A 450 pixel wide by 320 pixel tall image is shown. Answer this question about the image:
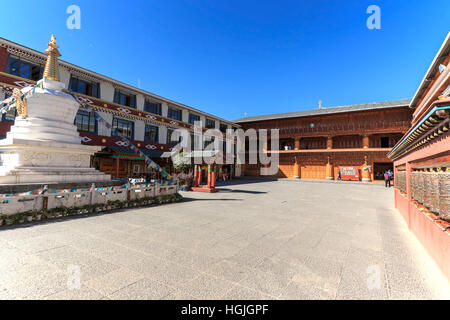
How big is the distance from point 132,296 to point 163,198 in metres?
7.70

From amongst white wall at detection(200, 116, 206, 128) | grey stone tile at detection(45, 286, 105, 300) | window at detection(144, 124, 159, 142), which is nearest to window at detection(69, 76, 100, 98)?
window at detection(144, 124, 159, 142)

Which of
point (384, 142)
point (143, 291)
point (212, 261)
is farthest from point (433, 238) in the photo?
point (384, 142)

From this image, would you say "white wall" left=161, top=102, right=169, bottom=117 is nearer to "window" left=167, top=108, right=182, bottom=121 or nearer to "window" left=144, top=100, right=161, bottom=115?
"window" left=144, top=100, right=161, bottom=115

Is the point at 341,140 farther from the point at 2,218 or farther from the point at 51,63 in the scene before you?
the point at 2,218

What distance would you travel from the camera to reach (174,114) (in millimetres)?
26156

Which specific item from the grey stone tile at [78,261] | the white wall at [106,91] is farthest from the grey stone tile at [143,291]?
the white wall at [106,91]

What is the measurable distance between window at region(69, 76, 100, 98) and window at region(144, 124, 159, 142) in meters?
5.64

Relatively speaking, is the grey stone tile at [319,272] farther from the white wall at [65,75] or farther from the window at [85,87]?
the window at [85,87]

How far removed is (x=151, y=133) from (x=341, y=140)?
27124 mm

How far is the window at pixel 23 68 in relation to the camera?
46.0ft

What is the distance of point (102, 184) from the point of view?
9.73 meters

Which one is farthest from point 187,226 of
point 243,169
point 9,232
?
point 243,169

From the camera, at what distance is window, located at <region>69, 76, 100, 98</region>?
17112 mm

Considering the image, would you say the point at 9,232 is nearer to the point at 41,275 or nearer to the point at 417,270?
the point at 41,275
